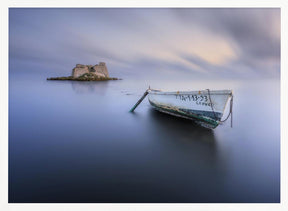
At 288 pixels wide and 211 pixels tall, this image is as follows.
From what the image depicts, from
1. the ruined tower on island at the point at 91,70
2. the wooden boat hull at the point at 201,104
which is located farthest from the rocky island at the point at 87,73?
the wooden boat hull at the point at 201,104

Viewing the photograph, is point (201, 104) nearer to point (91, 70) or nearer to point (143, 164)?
point (143, 164)

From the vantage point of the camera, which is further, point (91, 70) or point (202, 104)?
point (91, 70)

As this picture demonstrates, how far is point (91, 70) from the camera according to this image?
58562 mm

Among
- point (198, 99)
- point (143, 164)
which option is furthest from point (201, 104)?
point (143, 164)

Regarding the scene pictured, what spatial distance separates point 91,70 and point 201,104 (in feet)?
201

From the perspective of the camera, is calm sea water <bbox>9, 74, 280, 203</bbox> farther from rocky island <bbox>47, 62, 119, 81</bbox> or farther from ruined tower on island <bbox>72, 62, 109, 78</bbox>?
ruined tower on island <bbox>72, 62, 109, 78</bbox>

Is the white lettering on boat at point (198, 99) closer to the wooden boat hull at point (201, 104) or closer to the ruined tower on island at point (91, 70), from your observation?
the wooden boat hull at point (201, 104)

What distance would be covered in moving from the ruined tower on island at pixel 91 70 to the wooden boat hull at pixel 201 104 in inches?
1913

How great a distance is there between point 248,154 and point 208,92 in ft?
5.92

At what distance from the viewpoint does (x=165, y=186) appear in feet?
7.30
